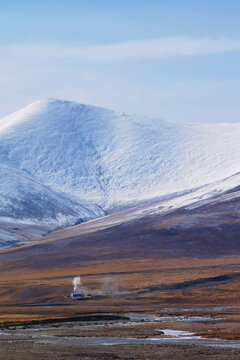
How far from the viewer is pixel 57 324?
2793 inches

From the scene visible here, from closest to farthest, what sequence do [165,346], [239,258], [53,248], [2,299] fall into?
1. [165,346]
2. [2,299]
3. [239,258]
4. [53,248]

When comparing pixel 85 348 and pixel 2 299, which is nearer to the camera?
pixel 85 348

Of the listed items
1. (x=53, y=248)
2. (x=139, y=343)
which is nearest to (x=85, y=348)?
(x=139, y=343)

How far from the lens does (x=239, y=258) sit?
15200cm

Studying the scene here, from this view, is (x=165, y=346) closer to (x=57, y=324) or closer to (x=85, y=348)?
(x=85, y=348)

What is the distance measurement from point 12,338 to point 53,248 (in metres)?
115

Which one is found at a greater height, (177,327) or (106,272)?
(177,327)

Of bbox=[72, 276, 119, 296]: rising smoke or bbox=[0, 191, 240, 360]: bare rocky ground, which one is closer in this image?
bbox=[0, 191, 240, 360]: bare rocky ground

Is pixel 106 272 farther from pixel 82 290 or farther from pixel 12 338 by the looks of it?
pixel 12 338

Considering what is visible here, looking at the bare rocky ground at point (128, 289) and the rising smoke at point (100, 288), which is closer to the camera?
the bare rocky ground at point (128, 289)

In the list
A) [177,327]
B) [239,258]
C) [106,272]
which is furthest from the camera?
[239,258]

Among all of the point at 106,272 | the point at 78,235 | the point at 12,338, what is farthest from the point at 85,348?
the point at 78,235

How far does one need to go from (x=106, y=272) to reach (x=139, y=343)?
80699 millimetres

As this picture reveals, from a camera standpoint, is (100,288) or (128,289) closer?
(128,289)
